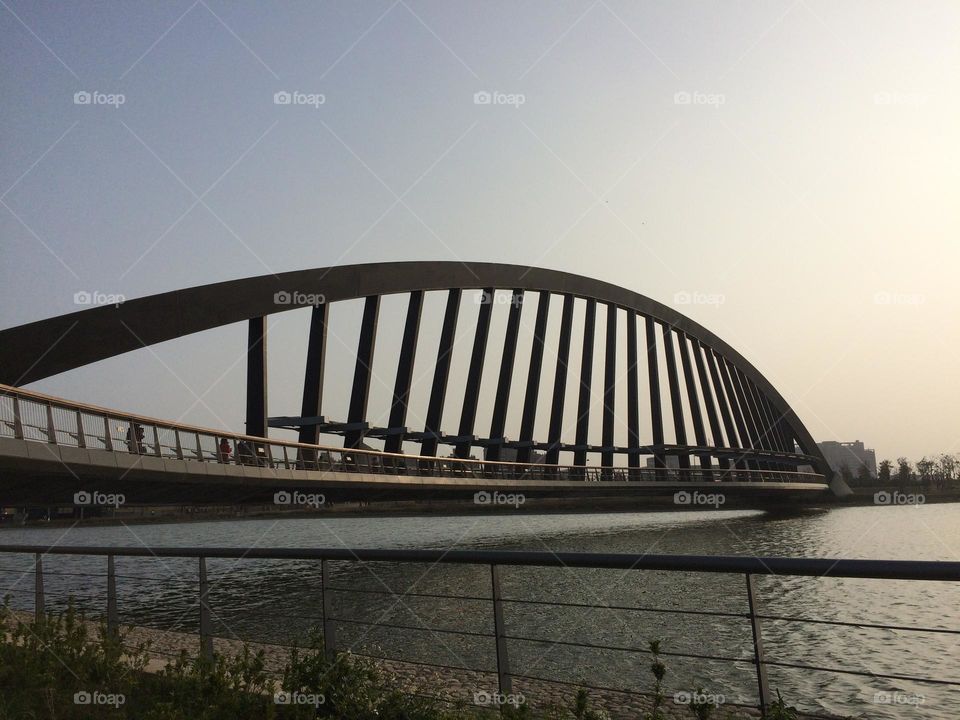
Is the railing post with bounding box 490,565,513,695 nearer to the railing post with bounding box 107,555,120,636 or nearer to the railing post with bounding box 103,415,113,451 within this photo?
the railing post with bounding box 107,555,120,636

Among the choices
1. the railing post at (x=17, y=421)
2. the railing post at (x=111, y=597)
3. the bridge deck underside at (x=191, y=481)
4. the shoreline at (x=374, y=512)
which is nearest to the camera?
the railing post at (x=111, y=597)

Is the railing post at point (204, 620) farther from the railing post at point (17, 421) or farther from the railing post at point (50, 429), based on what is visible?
the railing post at point (50, 429)

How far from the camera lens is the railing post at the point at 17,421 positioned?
15.2 m

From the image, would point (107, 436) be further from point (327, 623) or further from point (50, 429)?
point (327, 623)

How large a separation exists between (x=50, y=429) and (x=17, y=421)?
89cm

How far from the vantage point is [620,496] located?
47656 millimetres

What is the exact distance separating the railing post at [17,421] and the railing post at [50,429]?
71cm

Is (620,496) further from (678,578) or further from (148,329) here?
(148,329)

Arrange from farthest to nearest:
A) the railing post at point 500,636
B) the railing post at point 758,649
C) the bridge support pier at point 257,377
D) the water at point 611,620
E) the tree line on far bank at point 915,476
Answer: the tree line on far bank at point 915,476
the bridge support pier at point 257,377
the water at point 611,620
the railing post at point 500,636
the railing post at point 758,649

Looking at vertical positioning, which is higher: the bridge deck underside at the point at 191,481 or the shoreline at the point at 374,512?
the bridge deck underside at the point at 191,481

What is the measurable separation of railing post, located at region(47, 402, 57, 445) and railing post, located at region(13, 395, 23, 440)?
706 mm

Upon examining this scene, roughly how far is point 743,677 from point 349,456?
66.0 ft

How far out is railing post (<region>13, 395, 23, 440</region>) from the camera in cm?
1525

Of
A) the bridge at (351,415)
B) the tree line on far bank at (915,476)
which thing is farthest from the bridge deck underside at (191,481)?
A: the tree line on far bank at (915,476)
